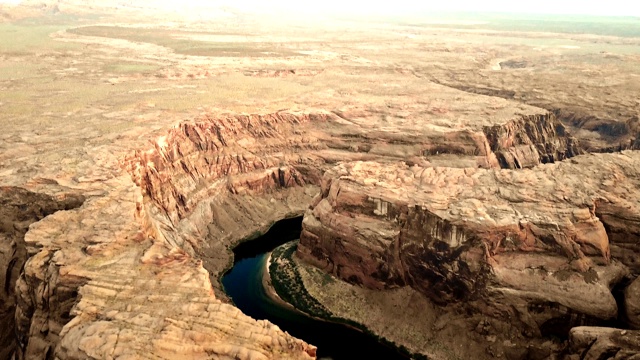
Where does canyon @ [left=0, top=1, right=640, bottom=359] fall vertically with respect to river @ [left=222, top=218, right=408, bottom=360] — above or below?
above

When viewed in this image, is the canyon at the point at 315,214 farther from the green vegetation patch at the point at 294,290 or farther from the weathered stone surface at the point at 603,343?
the green vegetation patch at the point at 294,290

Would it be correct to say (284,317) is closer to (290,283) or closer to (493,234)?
(290,283)

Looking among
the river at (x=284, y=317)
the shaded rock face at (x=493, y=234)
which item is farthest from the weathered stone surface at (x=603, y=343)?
the river at (x=284, y=317)

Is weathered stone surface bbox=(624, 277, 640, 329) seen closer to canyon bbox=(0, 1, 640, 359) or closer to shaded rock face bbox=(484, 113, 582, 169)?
canyon bbox=(0, 1, 640, 359)

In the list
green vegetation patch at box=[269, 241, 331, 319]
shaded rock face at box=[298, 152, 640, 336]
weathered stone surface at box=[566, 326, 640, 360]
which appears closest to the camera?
weathered stone surface at box=[566, 326, 640, 360]

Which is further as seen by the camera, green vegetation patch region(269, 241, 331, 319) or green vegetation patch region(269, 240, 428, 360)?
green vegetation patch region(269, 241, 331, 319)

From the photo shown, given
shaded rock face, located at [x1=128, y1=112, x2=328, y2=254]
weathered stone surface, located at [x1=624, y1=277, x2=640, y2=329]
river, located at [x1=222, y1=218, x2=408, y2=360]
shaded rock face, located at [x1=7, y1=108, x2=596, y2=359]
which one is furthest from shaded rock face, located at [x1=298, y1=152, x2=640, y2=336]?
shaded rock face, located at [x1=128, y1=112, x2=328, y2=254]

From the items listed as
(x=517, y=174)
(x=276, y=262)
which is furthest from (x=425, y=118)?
(x=276, y=262)

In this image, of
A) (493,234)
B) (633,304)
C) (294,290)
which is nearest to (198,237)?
(294,290)

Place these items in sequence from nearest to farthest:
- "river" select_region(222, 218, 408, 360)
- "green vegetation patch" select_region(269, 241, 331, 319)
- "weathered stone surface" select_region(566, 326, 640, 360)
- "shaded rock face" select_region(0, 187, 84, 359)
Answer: "weathered stone surface" select_region(566, 326, 640, 360)
"shaded rock face" select_region(0, 187, 84, 359)
"river" select_region(222, 218, 408, 360)
"green vegetation patch" select_region(269, 241, 331, 319)
